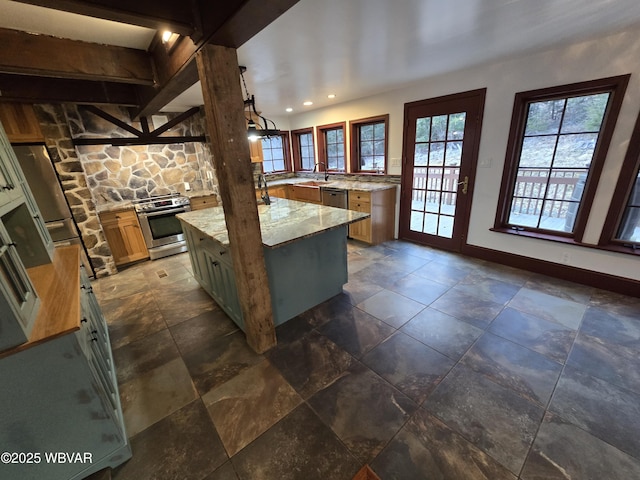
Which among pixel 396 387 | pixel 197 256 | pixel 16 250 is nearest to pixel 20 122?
pixel 197 256

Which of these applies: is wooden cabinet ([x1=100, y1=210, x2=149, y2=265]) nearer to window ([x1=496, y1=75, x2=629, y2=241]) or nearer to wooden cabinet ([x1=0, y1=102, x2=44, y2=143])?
wooden cabinet ([x1=0, y1=102, x2=44, y2=143])

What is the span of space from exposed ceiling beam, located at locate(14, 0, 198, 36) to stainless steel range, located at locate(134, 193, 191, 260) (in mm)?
3083

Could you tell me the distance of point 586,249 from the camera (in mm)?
2711

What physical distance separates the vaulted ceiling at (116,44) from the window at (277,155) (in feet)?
11.1

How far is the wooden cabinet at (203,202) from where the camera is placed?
4.28m

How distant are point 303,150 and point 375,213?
2.82 m

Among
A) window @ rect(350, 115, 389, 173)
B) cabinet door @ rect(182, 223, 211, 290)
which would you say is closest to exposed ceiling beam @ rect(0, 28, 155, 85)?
cabinet door @ rect(182, 223, 211, 290)

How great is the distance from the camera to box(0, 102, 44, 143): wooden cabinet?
8.74 feet

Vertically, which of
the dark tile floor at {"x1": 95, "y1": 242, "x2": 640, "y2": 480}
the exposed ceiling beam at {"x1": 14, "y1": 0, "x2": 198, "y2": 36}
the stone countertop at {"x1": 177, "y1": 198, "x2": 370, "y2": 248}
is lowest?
the dark tile floor at {"x1": 95, "y1": 242, "x2": 640, "y2": 480}

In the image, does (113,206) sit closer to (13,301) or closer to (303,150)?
(13,301)

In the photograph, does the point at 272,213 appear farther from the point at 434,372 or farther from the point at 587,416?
the point at 587,416

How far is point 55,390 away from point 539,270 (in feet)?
13.7

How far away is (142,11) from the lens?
46.3 inches

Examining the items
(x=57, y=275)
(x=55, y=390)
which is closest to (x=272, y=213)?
(x=57, y=275)
